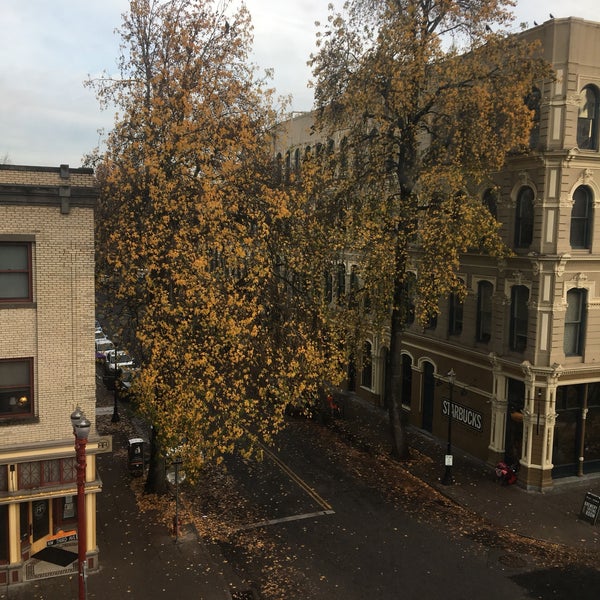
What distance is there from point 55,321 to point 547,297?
16.5 meters

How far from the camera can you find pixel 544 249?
2197 centimetres

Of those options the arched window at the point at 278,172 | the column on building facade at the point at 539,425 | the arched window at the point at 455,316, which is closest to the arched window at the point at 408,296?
the arched window at the point at 455,316

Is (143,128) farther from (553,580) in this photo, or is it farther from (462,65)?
(553,580)

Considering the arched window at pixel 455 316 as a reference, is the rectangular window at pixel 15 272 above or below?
above

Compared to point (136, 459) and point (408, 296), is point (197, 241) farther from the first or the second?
point (408, 296)

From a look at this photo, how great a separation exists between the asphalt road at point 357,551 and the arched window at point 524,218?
10.4m

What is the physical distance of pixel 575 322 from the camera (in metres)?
22.9

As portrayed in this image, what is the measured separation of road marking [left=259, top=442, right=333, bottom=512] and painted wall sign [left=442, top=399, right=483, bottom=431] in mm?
7788

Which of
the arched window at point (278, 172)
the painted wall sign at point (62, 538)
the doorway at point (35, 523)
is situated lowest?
the painted wall sign at point (62, 538)

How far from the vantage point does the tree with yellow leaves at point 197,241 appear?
1753 cm

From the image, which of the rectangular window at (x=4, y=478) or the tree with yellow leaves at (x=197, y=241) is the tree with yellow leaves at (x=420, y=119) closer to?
the tree with yellow leaves at (x=197, y=241)

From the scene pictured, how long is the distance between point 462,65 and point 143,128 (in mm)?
11116

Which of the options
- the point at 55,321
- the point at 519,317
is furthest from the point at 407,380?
the point at 55,321

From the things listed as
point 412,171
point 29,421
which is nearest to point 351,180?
point 412,171
